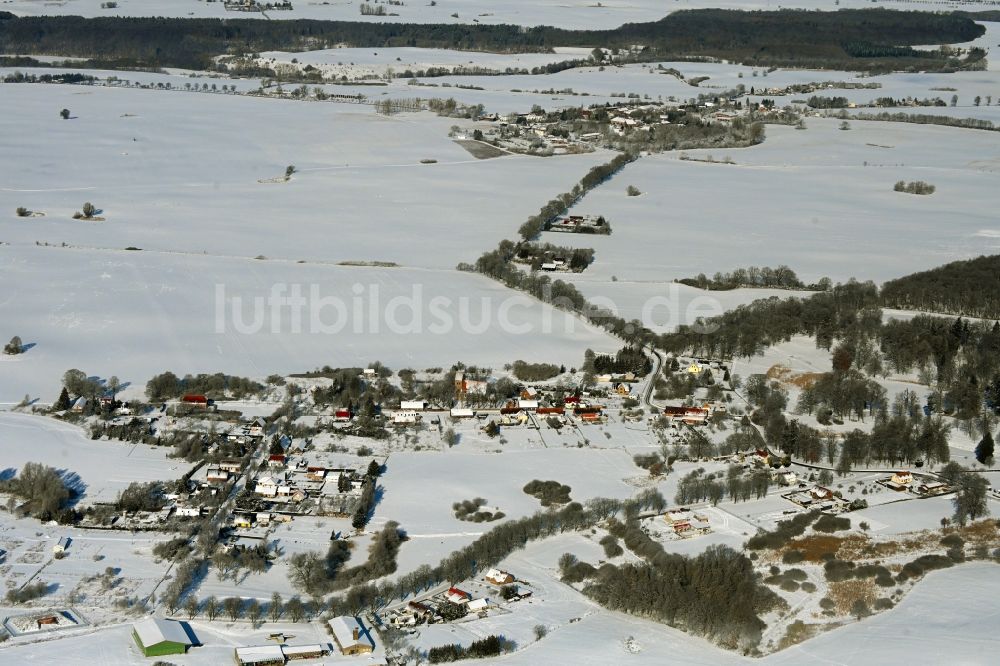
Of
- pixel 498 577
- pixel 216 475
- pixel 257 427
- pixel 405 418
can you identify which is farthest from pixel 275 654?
pixel 405 418

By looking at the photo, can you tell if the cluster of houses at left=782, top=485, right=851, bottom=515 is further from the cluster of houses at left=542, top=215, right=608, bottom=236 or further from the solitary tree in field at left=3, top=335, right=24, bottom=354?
the cluster of houses at left=542, top=215, right=608, bottom=236

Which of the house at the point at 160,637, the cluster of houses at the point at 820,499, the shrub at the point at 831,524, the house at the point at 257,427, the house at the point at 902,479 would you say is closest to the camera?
the house at the point at 160,637

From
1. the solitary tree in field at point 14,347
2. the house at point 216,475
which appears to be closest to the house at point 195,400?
the house at point 216,475

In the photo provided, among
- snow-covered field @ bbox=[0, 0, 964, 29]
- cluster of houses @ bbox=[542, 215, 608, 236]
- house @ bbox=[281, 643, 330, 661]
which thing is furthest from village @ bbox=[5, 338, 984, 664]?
snow-covered field @ bbox=[0, 0, 964, 29]

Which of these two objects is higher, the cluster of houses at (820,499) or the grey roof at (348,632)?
the cluster of houses at (820,499)

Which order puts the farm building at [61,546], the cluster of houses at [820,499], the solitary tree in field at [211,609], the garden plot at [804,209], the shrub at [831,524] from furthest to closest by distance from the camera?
the garden plot at [804,209] → the cluster of houses at [820,499] → the shrub at [831,524] → the farm building at [61,546] → the solitary tree in field at [211,609]

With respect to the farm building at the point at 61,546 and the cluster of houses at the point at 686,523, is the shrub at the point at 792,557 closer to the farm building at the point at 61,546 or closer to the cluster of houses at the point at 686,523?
the cluster of houses at the point at 686,523

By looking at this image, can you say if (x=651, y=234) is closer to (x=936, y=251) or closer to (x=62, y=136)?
(x=936, y=251)
